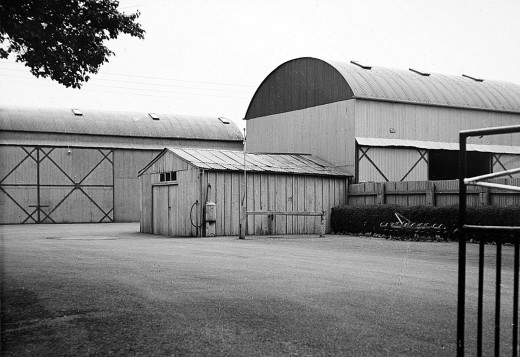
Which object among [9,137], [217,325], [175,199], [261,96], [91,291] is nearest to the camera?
[217,325]

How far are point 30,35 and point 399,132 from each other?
24.4m

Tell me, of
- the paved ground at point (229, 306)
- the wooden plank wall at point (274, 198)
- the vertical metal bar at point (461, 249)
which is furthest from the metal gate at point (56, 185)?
the vertical metal bar at point (461, 249)

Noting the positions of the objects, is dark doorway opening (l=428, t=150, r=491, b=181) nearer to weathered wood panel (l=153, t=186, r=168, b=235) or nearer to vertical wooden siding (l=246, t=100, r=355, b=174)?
vertical wooden siding (l=246, t=100, r=355, b=174)

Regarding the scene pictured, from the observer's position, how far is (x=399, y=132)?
103ft

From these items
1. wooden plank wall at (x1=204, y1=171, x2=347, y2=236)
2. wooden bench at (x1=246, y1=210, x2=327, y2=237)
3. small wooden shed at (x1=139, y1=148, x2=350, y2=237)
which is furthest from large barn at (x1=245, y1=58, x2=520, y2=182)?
wooden bench at (x1=246, y1=210, x2=327, y2=237)

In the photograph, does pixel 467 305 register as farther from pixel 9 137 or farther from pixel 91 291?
pixel 9 137

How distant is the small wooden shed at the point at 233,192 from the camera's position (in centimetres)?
2464

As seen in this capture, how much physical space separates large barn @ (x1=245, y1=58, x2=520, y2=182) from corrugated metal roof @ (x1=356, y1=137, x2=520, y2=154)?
6cm

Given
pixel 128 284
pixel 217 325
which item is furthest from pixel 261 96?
pixel 217 325

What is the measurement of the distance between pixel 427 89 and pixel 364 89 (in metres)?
4.87

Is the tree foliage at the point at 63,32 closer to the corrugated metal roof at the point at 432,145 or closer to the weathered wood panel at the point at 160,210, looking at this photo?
the weathered wood panel at the point at 160,210

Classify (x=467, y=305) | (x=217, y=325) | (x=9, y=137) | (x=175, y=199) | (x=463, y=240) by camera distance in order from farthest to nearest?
(x=9, y=137) → (x=175, y=199) → (x=467, y=305) → (x=217, y=325) → (x=463, y=240)

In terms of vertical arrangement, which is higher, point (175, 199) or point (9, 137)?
point (9, 137)

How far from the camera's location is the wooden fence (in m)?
21.1
